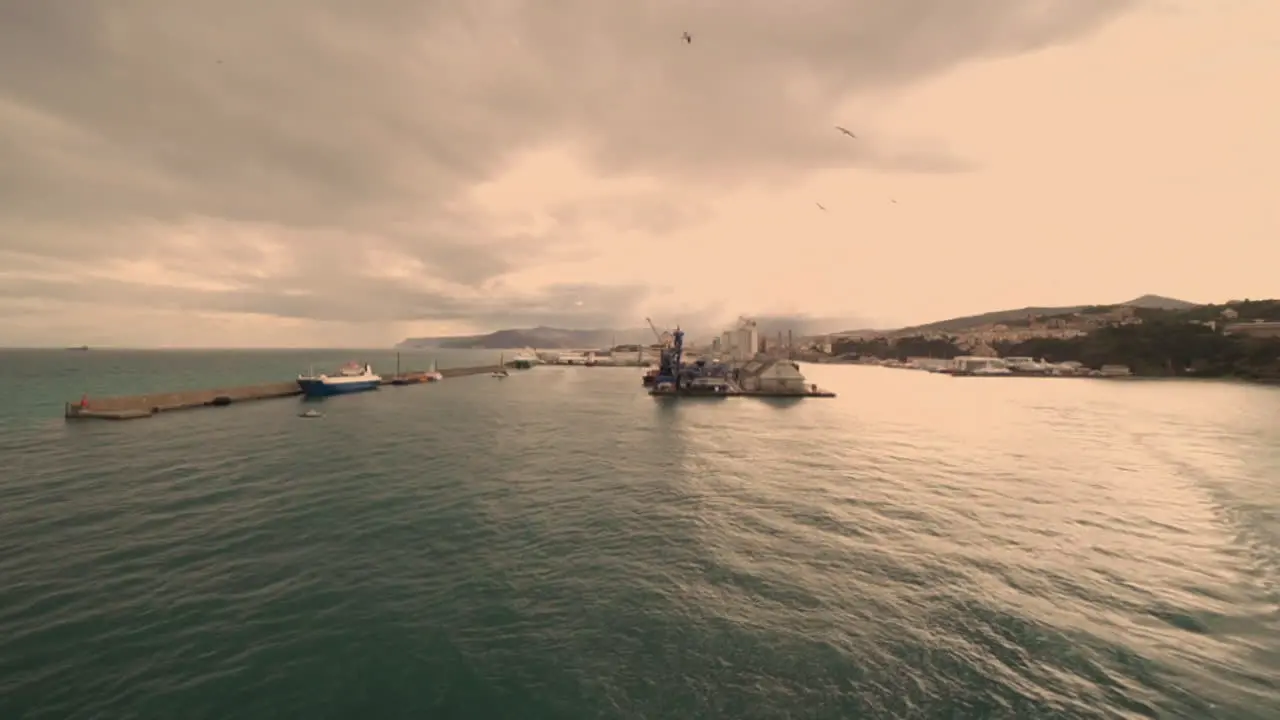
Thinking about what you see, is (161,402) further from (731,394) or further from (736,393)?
(736,393)

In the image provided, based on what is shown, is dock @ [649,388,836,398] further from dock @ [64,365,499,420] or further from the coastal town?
the coastal town

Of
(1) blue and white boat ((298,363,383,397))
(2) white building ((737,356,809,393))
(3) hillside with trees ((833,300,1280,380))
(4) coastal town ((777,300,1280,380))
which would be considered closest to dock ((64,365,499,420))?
(1) blue and white boat ((298,363,383,397))

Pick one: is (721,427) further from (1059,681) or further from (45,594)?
(45,594)

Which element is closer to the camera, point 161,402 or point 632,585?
point 632,585

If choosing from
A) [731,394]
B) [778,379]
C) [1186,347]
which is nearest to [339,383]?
[731,394]

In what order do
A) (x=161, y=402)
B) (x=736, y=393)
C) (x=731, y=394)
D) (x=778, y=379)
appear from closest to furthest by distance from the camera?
1. (x=161, y=402)
2. (x=731, y=394)
3. (x=778, y=379)
4. (x=736, y=393)

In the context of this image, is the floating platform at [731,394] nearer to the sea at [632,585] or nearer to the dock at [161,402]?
the sea at [632,585]

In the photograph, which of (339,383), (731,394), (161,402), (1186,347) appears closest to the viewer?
(161,402)

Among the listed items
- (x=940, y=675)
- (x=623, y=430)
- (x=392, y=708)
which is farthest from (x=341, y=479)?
(x=940, y=675)
